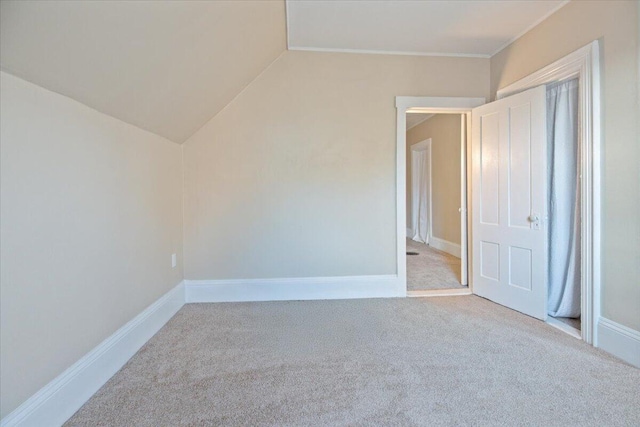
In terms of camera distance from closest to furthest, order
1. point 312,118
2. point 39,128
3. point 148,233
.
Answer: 1. point 39,128
2. point 148,233
3. point 312,118

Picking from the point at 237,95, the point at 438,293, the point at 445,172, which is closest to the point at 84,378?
the point at 237,95

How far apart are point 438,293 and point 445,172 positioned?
306 cm

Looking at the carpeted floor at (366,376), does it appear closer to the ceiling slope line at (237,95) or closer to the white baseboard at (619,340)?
the white baseboard at (619,340)

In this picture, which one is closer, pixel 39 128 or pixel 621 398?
pixel 39 128

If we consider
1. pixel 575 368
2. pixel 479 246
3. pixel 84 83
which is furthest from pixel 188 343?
pixel 479 246

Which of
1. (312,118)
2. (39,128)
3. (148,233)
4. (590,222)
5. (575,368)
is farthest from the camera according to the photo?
(312,118)

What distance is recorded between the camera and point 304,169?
3.23 metres

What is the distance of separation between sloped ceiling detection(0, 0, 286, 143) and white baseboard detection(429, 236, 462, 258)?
417 centimetres

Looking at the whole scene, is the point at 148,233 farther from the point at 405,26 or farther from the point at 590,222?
the point at 590,222

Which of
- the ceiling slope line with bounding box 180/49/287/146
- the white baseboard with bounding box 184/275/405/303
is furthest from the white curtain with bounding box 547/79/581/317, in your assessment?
the ceiling slope line with bounding box 180/49/287/146

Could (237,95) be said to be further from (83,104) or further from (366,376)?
(366,376)

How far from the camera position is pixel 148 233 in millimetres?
2426

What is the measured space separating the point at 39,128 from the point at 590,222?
3265mm

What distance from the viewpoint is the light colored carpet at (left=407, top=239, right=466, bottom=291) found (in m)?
3.66
